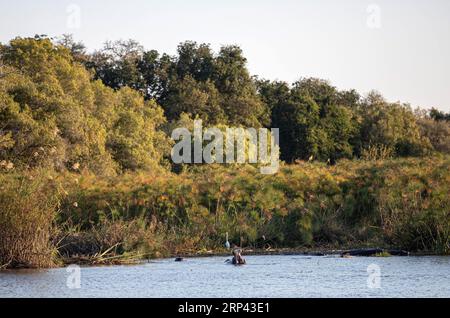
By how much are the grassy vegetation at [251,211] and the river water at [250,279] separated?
3.95ft

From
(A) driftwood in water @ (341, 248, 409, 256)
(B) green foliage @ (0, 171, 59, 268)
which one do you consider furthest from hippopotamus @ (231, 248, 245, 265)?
(B) green foliage @ (0, 171, 59, 268)

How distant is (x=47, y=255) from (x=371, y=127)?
47620 millimetres

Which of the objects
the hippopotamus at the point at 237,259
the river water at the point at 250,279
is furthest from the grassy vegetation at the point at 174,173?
the hippopotamus at the point at 237,259

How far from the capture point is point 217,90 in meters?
62.8

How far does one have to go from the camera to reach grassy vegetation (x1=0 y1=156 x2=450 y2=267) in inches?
997

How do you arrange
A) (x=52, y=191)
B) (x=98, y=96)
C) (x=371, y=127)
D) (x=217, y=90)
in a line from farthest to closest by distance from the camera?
1. (x=371, y=127)
2. (x=217, y=90)
3. (x=98, y=96)
4. (x=52, y=191)

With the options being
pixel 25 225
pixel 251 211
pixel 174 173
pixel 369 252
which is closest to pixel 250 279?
pixel 25 225

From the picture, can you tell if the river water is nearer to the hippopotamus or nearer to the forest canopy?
the hippopotamus

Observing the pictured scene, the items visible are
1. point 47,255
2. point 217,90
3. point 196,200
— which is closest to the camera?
point 47,255

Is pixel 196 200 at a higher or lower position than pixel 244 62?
lower

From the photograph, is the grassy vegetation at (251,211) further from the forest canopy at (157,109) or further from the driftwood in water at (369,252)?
the forest canopy at (157,109)

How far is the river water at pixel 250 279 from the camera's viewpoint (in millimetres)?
19906
